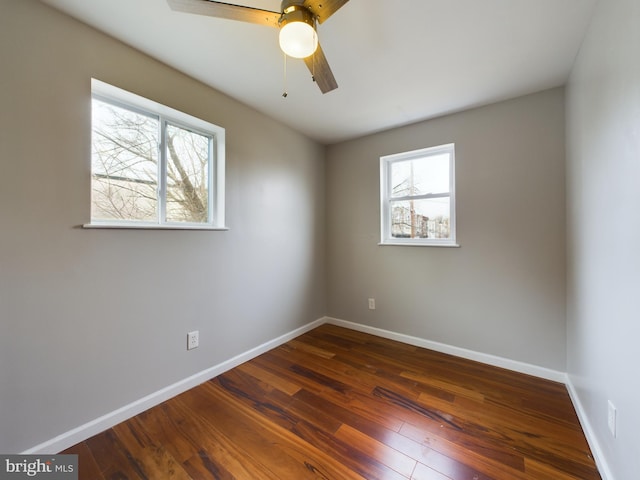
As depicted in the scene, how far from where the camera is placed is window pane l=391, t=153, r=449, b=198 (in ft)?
8.45

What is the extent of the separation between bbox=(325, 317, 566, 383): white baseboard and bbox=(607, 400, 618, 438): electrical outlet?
1028mm

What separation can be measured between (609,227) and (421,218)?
1.56 m

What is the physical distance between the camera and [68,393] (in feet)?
4.52

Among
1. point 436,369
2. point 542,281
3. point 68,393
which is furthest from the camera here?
point 436,369

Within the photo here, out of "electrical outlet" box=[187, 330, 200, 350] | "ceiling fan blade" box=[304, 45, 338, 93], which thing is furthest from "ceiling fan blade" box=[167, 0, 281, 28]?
"electrical outlet" box=[187, 330, 200, 350]

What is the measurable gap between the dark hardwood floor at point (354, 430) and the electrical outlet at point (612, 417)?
307 mm

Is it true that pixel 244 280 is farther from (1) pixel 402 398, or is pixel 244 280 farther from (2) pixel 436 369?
(2) pixel 436 369

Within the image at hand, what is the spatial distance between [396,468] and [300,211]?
237cm

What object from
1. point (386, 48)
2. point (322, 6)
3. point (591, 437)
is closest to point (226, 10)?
point (322, 6)

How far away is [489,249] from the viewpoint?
2254mm

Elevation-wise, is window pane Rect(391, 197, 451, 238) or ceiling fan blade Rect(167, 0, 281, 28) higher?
ceiling fan blade Rect(167, 0, 281, 28)

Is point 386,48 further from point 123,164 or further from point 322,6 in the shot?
point 123,164

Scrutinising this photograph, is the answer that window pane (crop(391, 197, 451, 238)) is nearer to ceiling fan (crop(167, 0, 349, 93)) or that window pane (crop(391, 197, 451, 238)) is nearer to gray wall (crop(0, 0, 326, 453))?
gray wall (crop(0, 0, 326, 453))

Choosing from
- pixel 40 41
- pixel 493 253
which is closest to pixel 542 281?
pixel 493 253
